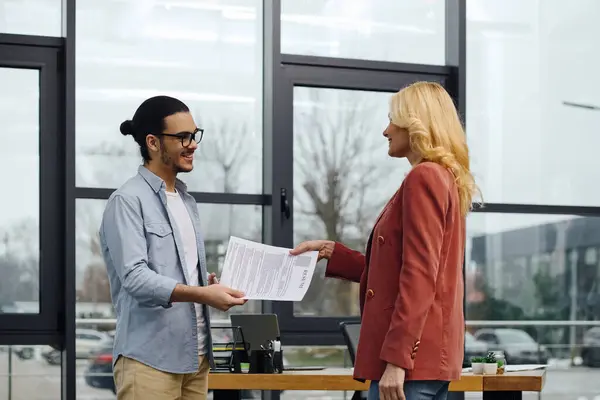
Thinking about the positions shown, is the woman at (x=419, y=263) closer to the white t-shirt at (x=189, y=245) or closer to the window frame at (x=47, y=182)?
the white t-shirt at (x=189, y=245)

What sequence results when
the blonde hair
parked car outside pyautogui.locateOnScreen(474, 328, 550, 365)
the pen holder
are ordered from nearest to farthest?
the blonde hair
the pen holder
parked car outside pyautogui.locateOnScreen(474, 328, 550, 365)

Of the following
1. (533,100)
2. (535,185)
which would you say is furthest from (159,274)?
(533,100)

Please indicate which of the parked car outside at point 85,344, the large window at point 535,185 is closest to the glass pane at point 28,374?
the parked car outside at point 85,344

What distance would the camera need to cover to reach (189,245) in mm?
2936

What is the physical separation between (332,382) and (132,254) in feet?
4.90

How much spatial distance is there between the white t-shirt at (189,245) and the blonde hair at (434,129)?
0.70 meters

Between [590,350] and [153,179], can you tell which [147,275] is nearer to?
[153,179]

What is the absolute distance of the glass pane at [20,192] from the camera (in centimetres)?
462

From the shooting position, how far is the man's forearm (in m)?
2.72

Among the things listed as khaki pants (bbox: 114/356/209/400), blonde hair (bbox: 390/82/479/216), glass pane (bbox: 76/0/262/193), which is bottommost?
khaki pants (bbox: 114/356/209/400)

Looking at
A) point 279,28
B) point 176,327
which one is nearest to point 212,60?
point 279,28

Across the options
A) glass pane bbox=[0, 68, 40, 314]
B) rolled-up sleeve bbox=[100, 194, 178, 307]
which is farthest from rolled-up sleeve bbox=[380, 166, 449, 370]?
glass pane bbox=[0, 68, 40, 314]

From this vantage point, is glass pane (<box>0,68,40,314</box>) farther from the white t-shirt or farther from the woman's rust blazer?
the woman's rust blazer

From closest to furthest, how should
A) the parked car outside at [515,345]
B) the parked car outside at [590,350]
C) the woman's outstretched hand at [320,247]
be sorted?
1. the woman's outstretched hand at [320,247]
2. the parked car outside at [515,345]
3. the parked car outside at [590,350]
